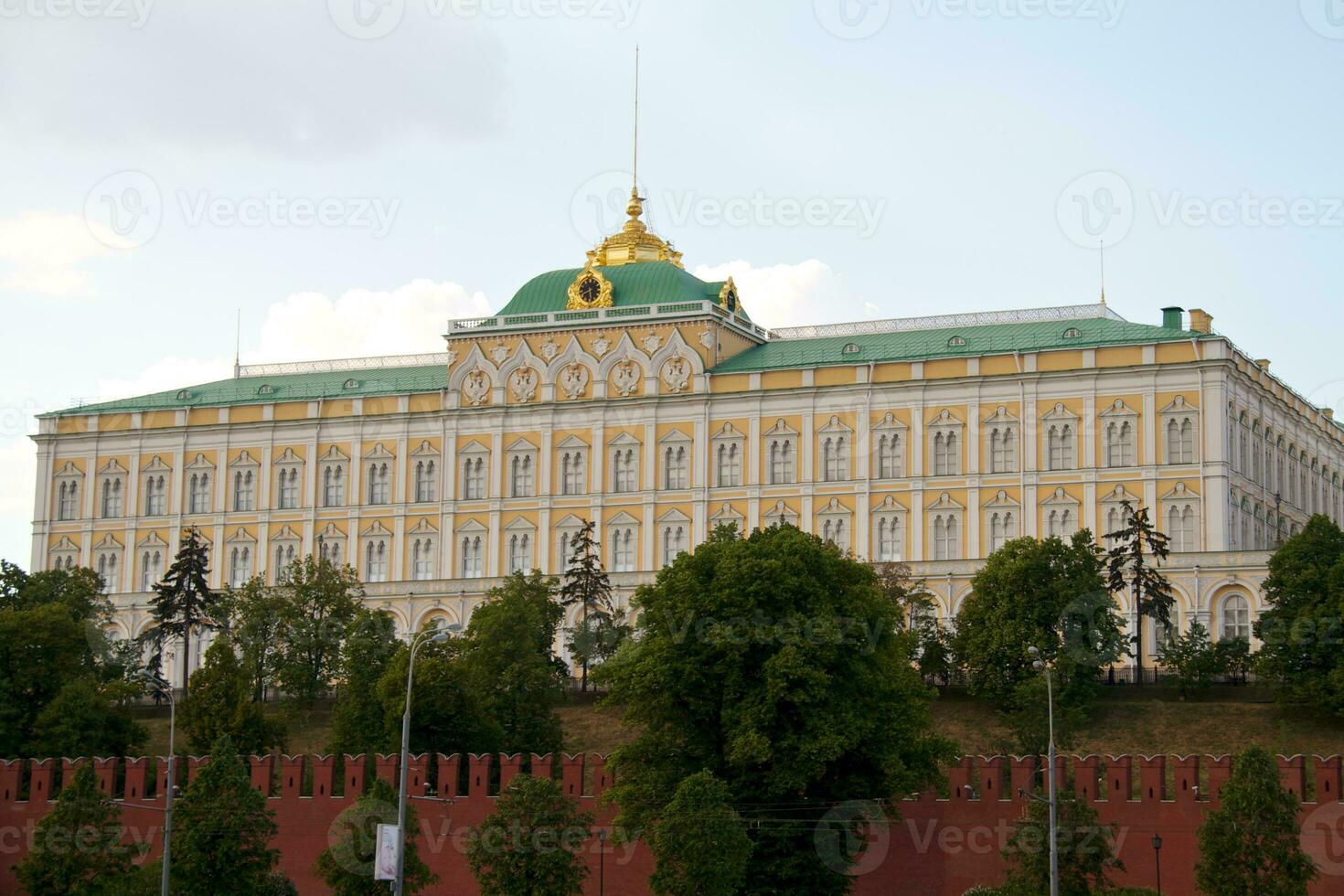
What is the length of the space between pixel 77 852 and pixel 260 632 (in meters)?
30.2

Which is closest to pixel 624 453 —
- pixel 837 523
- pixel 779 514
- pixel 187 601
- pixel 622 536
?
pixel 622 536

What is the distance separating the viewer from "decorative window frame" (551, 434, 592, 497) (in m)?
121

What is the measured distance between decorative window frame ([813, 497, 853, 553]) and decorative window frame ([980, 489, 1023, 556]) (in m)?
6.41

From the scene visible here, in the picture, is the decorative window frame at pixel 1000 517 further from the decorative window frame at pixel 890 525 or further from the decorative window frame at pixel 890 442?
the decorative window frame at pixel 890 442

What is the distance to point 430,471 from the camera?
12394cm

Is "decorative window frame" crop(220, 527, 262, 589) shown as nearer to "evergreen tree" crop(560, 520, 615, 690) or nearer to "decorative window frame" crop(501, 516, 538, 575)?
"decorative window frame" crop(501, 516, 538, 575)

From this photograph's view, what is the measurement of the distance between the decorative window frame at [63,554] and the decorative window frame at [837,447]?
40.3 metres

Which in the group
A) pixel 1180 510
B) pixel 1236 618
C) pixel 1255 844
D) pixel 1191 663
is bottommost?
pixel 1255 844

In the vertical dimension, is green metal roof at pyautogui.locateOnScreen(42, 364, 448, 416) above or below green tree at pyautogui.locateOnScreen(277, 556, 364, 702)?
above

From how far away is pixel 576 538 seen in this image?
368 ft

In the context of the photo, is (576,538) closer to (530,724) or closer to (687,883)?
(530,724)

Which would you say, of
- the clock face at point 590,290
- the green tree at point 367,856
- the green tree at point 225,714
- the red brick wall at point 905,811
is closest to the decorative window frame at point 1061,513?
the clock face at point 590,290

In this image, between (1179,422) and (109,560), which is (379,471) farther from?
(1179,422)

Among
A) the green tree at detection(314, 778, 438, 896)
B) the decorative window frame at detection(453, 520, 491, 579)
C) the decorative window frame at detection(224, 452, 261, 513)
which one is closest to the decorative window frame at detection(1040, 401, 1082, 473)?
the decorative window frame at detection(453, 520, 491, 579)
